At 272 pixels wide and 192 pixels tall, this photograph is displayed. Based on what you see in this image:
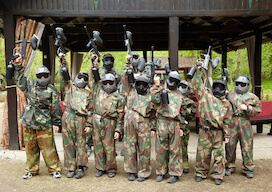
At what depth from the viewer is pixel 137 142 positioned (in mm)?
4637

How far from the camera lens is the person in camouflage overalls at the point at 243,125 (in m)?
4.76

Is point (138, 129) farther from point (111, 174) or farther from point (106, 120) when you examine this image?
point (111, 174)

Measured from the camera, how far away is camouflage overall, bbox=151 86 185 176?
4418mm

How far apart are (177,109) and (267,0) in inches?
174

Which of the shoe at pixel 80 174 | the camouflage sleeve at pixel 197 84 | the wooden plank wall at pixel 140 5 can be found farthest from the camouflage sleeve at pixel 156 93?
the wooden plank wall at pixel 140 5

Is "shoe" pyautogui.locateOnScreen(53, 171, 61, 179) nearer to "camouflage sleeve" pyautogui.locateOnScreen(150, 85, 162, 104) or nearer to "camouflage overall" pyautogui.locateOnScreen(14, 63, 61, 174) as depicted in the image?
"camouflage overall" pyautogui.locateOnScreen(14, 63, 61, 174)

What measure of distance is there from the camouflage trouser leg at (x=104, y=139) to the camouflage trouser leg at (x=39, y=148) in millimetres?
862

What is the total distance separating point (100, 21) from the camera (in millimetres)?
8562

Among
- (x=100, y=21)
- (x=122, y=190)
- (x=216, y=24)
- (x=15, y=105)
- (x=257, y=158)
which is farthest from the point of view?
(x=216, y=24)

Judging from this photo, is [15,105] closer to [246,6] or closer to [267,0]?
[246,6]

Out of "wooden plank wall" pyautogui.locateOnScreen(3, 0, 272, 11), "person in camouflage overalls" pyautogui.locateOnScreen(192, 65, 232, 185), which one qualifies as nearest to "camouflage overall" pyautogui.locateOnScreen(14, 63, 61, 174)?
"wooden plank wall" pyautogui.locateOnScreen(3, 0, 272, 11)

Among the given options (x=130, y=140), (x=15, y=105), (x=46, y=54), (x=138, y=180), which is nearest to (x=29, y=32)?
(x=15, y=105)

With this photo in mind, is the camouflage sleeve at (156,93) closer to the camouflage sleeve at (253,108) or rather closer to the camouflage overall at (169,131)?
the camouflage overall at (169,131)

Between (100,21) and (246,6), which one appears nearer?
(246,6)
